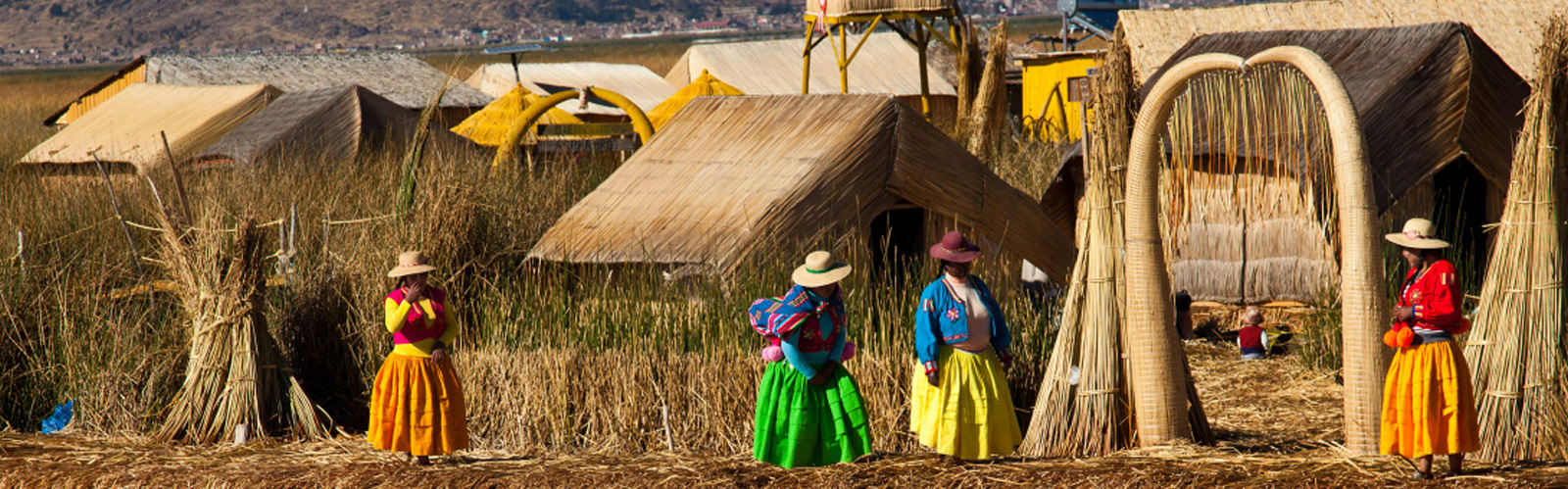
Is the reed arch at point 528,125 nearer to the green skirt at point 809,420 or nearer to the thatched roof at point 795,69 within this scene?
the green skirt at point 809,420

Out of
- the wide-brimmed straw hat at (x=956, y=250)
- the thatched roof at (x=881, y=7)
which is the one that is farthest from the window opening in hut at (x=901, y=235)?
the thatched roof at (x=881, y=7)

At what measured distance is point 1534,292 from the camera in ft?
16.5

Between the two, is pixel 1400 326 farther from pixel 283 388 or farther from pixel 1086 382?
pixel 283 388

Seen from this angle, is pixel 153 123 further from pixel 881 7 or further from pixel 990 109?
pixel 990 109

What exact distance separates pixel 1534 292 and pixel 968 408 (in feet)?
6.27

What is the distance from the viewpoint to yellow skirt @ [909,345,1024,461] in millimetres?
4984

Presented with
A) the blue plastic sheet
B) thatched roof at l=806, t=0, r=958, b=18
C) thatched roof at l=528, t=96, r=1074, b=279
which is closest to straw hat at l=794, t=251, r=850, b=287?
thatched roof at l=528, t=96, r=1074, b=279

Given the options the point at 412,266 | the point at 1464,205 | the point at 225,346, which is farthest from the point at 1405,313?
the point at 1464,205

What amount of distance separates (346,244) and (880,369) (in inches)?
121

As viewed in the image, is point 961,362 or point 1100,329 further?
point 1100,329

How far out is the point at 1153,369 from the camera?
5.21 metres

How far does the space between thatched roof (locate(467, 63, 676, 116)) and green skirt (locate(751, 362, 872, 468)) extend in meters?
18.8

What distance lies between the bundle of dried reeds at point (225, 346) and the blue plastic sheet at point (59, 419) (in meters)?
0.69

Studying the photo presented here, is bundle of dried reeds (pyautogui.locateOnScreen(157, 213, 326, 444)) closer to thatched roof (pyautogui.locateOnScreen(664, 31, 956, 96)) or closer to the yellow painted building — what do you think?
the yellow painted building
